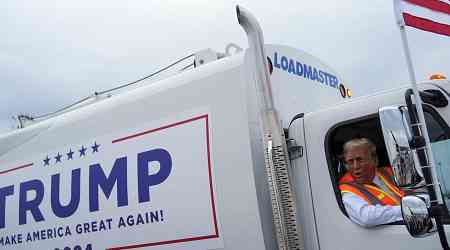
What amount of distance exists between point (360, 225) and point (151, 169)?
4.86ft

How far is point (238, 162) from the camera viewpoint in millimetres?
2891

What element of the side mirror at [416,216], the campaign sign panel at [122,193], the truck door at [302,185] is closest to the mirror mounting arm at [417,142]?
the side mirror at [416,216]

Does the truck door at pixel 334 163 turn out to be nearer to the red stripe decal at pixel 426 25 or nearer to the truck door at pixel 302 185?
the truck door at pixel 302 185

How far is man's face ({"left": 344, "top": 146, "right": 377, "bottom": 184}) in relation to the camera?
9.06 ft

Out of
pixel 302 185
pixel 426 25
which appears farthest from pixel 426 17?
pixel 302 185

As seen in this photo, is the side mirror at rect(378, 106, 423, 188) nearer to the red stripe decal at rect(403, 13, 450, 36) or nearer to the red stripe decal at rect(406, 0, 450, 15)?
the red stripe decal at rect(403, 13, 450, 36)

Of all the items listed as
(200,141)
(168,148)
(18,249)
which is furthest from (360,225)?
(18,249)

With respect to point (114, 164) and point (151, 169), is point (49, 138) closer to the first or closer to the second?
point (114, 164)

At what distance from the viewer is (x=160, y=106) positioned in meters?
3.43

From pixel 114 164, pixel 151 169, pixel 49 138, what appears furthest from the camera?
pixel 49 138

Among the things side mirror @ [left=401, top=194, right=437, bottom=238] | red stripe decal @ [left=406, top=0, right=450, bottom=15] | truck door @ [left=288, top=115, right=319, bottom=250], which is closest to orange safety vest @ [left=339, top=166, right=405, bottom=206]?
truck door @ [left=288, top=115, right=319, bottom=250]

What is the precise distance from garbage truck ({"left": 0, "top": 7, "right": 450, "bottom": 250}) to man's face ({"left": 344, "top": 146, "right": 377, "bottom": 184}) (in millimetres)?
81

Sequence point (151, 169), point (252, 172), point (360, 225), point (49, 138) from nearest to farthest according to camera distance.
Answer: point (360, 225) < point (252, 172) < point (151, 169) < point (49, 138)

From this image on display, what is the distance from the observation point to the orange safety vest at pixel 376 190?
103 inches
